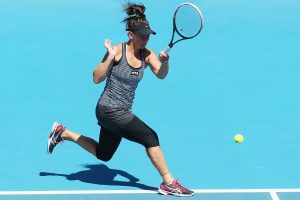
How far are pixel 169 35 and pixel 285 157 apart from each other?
17.6 ft

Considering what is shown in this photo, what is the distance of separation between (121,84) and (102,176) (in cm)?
131

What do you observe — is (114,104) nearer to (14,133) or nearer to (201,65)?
(14,133)

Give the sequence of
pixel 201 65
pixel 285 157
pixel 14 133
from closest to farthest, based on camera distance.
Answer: pixel 285 157, pixel 14 133, pixel 201 65

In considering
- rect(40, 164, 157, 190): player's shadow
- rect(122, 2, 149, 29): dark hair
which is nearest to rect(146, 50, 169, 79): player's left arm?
rect(122, 2, 149, 29): dark hair

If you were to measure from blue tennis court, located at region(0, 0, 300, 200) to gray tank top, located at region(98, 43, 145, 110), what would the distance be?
1.02 metres

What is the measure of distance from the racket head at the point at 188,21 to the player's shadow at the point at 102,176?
1.75 metres

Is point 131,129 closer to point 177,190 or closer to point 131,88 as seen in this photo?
point 131,88

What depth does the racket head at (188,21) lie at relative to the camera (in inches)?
348

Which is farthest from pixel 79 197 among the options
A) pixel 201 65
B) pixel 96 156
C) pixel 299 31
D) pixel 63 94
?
pixel 299 31

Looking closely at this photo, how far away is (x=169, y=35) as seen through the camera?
1457cm

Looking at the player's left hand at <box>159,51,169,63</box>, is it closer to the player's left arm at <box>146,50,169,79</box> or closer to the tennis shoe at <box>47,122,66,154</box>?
the player's left arm at <box>146,50,169,79</box>

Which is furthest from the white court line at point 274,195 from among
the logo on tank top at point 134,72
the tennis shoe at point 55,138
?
the tennis shoe at point 55,138

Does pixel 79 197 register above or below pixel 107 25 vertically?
below

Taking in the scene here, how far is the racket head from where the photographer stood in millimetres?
8828
